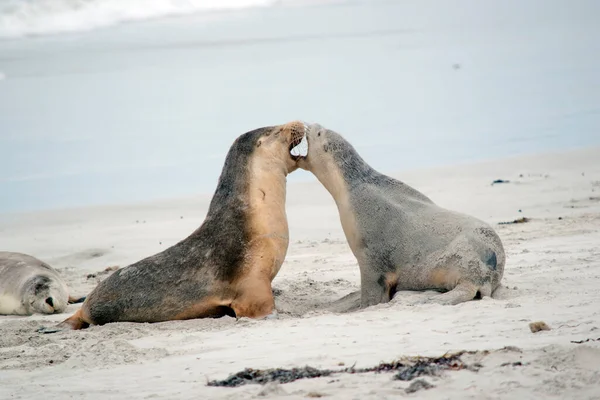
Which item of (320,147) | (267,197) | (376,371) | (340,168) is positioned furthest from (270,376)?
(320,147)

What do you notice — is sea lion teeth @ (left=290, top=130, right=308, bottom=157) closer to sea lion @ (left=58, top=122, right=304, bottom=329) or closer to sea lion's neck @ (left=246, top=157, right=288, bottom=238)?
sea lion's neck @ (left=246, top=157, right=288, bottom=238)

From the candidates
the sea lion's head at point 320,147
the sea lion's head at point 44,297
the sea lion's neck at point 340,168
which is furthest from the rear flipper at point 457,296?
the sea lion's head at point 44,297

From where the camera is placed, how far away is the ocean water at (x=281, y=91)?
54.9ft

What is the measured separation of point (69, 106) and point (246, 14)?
38.1ft

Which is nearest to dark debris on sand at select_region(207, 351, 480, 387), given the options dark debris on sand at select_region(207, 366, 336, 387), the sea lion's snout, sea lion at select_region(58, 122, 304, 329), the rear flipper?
dark debris on sand at select_region(207, 366, 336, 387)

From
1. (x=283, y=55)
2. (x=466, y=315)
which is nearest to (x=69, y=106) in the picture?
(x=283, y=55)

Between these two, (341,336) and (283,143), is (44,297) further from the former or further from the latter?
(341,336)

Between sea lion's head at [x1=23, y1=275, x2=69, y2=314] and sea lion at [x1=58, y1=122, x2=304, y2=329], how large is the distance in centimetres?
117

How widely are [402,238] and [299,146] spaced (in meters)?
1.35

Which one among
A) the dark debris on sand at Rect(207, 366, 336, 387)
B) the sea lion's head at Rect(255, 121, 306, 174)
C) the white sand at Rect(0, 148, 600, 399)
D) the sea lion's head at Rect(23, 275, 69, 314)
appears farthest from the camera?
the sea lion's head at Rect(23, 275, 69, 314)

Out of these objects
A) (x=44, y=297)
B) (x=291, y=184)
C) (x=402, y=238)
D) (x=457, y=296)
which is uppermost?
(x=402, y=238)

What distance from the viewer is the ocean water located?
54.9 feet

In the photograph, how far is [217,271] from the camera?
24.2 ft

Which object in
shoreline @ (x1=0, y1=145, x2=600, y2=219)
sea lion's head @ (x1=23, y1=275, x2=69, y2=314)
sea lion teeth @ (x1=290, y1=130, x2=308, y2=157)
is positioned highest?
sea lion teeth @ (x1=290, y1=130, x2=308, y2=157)
